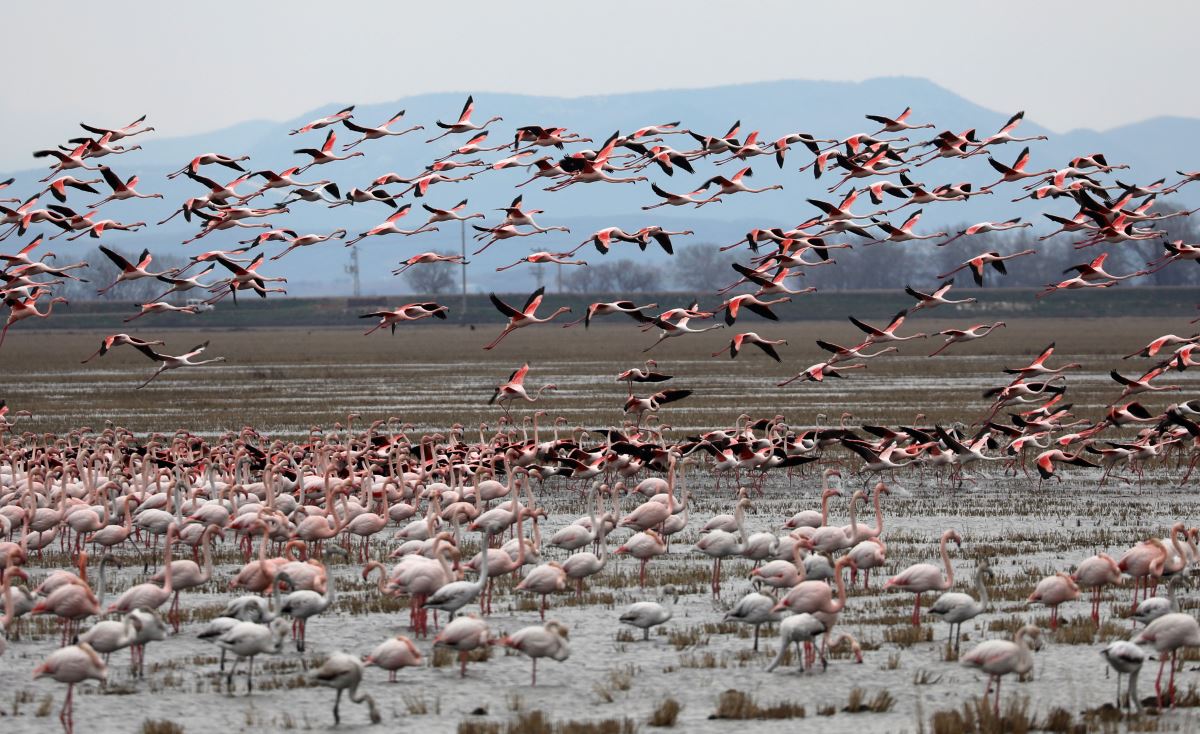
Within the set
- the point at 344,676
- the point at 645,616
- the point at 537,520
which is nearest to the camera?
the point at 344,676

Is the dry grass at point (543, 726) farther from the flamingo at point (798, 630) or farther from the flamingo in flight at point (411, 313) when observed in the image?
the flamingo in flight at point (411, 313)

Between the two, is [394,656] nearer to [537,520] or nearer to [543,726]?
[543,726]

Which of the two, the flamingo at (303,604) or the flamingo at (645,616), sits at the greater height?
the flamingo at (303,604)

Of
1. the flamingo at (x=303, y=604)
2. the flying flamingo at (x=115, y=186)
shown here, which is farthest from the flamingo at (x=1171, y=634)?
the flying flamingo at (x=115, y=186)

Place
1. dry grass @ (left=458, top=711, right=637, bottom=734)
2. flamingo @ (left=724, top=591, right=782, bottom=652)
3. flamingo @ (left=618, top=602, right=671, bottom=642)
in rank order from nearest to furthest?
dry grass @ (left=458, top=711, right=637, bottom=734) → flamingo @ (left=724, top=591, right=782, bottom=652) → flamingo @ (left=618, top=602, right=671, bottom=642)

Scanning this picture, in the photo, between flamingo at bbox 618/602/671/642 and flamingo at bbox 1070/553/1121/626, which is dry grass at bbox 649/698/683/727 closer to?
flamingo at bbox 618/602/671/642

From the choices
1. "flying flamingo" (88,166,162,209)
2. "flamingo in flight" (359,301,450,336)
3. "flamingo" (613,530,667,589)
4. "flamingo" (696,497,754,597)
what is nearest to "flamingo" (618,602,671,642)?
"flamingo" (696,497,754,597)

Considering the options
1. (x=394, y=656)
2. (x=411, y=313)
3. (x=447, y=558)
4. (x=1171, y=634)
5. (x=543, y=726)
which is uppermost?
(x=411, y=313)

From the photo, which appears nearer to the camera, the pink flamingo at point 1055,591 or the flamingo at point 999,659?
the flamingo at point 999,659

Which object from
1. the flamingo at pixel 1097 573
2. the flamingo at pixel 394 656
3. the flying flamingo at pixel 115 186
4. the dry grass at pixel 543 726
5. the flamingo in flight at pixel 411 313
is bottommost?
the dry grass at pixel 543 726

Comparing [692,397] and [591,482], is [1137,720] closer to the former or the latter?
[591,482]

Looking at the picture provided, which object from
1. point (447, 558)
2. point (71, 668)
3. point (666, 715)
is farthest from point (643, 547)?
point (71, 668)

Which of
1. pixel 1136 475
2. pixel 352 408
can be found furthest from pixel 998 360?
pixel 1136 475

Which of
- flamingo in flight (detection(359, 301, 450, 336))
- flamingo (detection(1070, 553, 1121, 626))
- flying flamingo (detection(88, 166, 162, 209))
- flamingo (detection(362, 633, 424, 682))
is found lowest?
flamingo (detection(362, 633, 424, 682))
